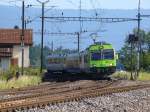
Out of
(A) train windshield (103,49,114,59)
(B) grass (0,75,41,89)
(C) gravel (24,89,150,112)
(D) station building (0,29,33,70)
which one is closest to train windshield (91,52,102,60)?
(A) train windshield (103,49,114,59)

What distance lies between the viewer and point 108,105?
20781mm

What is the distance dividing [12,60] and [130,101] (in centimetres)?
5608

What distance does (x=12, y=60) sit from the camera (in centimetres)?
7800

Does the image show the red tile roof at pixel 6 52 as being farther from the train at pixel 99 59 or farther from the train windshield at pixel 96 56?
the train windshield at pixel 96 56

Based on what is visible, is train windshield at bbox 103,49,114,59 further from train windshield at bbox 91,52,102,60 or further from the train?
train windshield at bbox 91,52,102,60

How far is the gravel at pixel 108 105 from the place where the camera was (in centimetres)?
1909

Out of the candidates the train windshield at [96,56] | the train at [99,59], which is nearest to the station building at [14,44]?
the train at [99,59]

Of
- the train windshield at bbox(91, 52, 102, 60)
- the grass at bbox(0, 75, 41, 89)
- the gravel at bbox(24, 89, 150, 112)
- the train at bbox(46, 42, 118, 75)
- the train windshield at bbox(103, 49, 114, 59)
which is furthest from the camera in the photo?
the train windshield at bbox(103, 49, 114, 59)

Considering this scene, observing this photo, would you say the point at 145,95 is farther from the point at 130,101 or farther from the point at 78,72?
the point at 78,72

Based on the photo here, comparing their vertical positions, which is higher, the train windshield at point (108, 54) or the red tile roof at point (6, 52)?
the train windshield at point (108, 54)

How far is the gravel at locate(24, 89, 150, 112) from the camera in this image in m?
19.1

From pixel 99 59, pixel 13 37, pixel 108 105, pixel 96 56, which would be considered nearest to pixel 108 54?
pixel 99 59

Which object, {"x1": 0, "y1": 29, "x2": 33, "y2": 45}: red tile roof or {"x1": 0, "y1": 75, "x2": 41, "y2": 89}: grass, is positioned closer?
{"x1": 0, "y1": 75, "x2": 41, "y2": 89}: grass

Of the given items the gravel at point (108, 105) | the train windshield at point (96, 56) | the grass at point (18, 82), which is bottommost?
the grass at point (18, 82)
